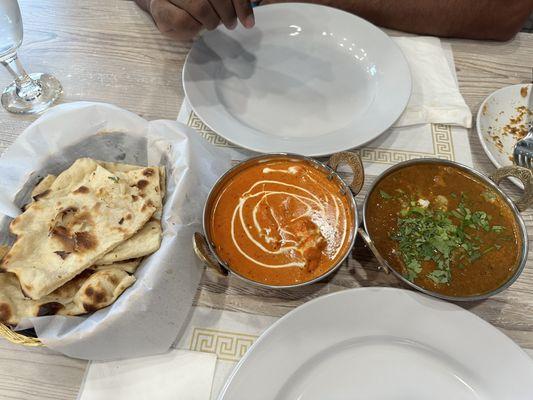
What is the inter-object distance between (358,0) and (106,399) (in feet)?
6.34

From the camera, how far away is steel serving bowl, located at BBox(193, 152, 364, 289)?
3.59 feet

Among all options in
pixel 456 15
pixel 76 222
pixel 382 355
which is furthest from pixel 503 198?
pixel 76 222

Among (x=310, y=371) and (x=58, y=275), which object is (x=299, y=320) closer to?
(x=310, y=371)

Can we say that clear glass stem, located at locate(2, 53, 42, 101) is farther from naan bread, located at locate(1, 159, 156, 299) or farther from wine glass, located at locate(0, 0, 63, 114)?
naan bread, located at locate(1, 159, 156, 299)

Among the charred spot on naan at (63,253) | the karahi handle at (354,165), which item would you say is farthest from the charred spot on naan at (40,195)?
the karahi handle at (354,165)

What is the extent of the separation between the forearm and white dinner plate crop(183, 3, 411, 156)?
0.17 metres

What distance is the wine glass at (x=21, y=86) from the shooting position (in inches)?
61.4

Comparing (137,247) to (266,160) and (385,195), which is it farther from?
(385,195)

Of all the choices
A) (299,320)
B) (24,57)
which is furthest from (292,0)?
(299,320)

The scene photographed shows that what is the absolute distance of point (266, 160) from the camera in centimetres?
136

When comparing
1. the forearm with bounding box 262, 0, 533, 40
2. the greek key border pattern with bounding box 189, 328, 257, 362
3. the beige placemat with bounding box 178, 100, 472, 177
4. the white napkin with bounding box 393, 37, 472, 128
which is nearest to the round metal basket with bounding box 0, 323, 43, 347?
the greek key border pattern with bounding box 189, 328, 257, 362

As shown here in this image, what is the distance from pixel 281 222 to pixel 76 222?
0.61 metres

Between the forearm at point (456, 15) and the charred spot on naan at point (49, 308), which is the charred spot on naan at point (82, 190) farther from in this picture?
the forearm at point (456, 15)

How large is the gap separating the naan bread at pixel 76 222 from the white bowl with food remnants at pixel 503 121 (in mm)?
1219
